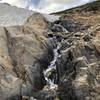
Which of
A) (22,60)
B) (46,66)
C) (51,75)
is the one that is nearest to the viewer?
(22,60)

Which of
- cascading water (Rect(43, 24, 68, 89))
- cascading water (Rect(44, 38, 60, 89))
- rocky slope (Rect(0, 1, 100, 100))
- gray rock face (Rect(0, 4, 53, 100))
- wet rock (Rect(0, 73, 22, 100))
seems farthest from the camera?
cascading water (Rect(44, 38, 60, 89))

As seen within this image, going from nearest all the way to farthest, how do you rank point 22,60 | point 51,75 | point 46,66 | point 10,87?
1. point 10,87
2. point 22,60
3. point 51,75
4. point 46,66

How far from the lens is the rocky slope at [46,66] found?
48.2 metres

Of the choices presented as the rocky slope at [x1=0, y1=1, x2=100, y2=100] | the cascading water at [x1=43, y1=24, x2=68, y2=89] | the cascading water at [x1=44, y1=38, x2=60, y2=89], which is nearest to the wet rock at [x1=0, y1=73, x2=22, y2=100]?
the rocky slope at [x1=0, y1=1, x2=100, y2=100]

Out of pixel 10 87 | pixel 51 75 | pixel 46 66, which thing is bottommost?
pixel 51 75

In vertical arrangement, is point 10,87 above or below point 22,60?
below

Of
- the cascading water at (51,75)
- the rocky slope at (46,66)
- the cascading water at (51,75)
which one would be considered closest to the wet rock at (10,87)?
the rocky slope at (46,66)

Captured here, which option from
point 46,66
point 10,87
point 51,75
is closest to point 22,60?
point 46,66

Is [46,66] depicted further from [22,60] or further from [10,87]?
[10,87]

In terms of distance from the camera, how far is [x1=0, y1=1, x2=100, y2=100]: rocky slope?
4822 cm

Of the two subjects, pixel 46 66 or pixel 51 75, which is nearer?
pixel 51 75

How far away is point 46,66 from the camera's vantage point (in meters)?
57.8

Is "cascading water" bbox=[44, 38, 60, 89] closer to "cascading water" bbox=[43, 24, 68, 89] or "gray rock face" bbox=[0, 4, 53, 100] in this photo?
"cascading water" bbox=[43, 24, 68, 89]

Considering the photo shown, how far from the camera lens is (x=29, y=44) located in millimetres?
57531
